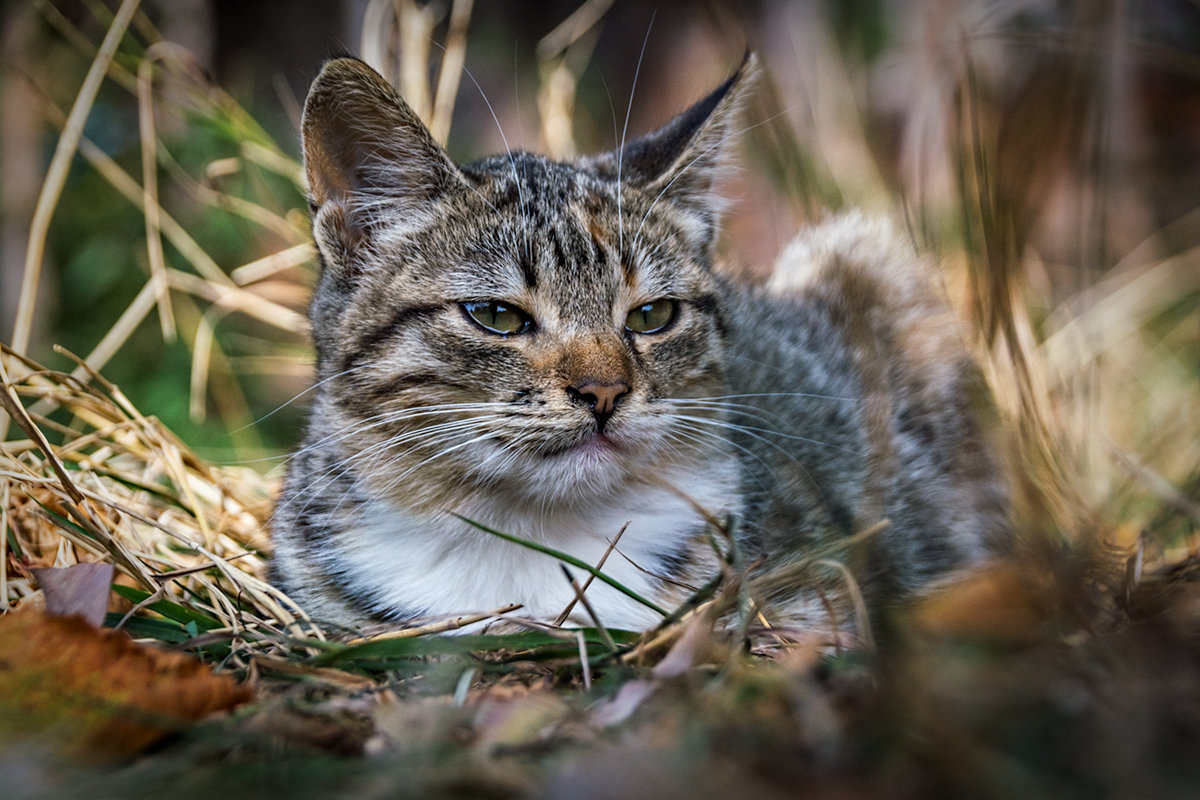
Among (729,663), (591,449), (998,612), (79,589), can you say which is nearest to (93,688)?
(79,589)

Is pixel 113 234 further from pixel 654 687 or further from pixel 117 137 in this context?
pixel 654 687

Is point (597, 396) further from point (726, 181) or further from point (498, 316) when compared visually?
point (726, 181)

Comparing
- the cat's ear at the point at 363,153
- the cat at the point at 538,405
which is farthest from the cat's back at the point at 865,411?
the cat's ear at the point at 363,153

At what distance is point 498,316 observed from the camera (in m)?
2.02

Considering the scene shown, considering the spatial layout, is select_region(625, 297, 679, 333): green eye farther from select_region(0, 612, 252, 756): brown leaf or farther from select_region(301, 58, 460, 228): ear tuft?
select_region(0, 612, 252, 756): brown leaf

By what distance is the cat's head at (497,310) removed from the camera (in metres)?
1.86

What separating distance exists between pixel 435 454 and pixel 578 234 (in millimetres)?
654

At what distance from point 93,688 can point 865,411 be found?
2.07 metres

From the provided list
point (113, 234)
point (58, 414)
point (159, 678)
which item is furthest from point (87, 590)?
point (113, 234)

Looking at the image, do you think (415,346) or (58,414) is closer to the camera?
(415,346)

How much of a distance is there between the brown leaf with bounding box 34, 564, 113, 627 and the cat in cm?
54

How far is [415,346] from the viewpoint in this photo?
199cm

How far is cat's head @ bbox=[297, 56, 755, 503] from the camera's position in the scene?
1860 mm

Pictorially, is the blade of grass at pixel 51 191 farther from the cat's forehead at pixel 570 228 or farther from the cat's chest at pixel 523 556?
the cat's forehead at pixel 570 228
